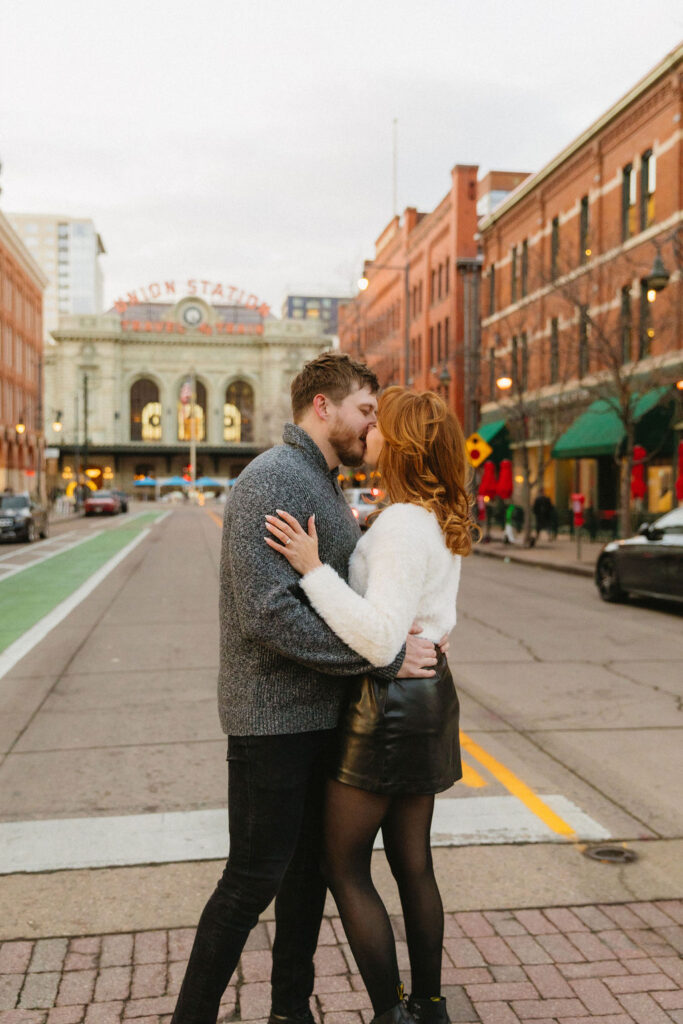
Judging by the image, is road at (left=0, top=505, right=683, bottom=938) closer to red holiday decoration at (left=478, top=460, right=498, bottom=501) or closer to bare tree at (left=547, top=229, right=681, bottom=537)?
bare tree at (left=547, top=229, right=681, bottom=537)

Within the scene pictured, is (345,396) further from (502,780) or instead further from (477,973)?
(502,780)

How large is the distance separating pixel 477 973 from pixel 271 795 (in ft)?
4.16

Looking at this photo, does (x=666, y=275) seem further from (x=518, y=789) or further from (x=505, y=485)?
(x=505, y=485)

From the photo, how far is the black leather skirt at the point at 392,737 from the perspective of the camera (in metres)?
2.44

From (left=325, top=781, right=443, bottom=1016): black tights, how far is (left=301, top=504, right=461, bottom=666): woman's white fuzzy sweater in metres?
0.45

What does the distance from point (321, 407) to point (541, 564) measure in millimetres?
19078

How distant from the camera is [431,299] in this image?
48.2 meters

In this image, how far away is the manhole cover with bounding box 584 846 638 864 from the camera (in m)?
4.21

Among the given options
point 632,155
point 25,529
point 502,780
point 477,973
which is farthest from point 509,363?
point 477,973

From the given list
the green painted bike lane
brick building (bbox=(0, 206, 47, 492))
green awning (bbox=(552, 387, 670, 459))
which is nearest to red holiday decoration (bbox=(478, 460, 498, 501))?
green awning (bbox=(552, 387, 670, 459))

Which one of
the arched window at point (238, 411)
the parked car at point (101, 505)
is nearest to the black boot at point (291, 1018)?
the parked car at point (101, 505)

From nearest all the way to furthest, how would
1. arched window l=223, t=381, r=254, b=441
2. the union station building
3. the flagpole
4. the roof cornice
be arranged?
1. the roof cornice
2. the flagpole
3. the union station building
4. arched window l=223, t=381, r=254, b=441

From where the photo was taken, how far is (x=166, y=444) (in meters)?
103

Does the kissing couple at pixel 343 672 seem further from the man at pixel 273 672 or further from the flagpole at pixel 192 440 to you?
the flagpole at pixel 192 440
